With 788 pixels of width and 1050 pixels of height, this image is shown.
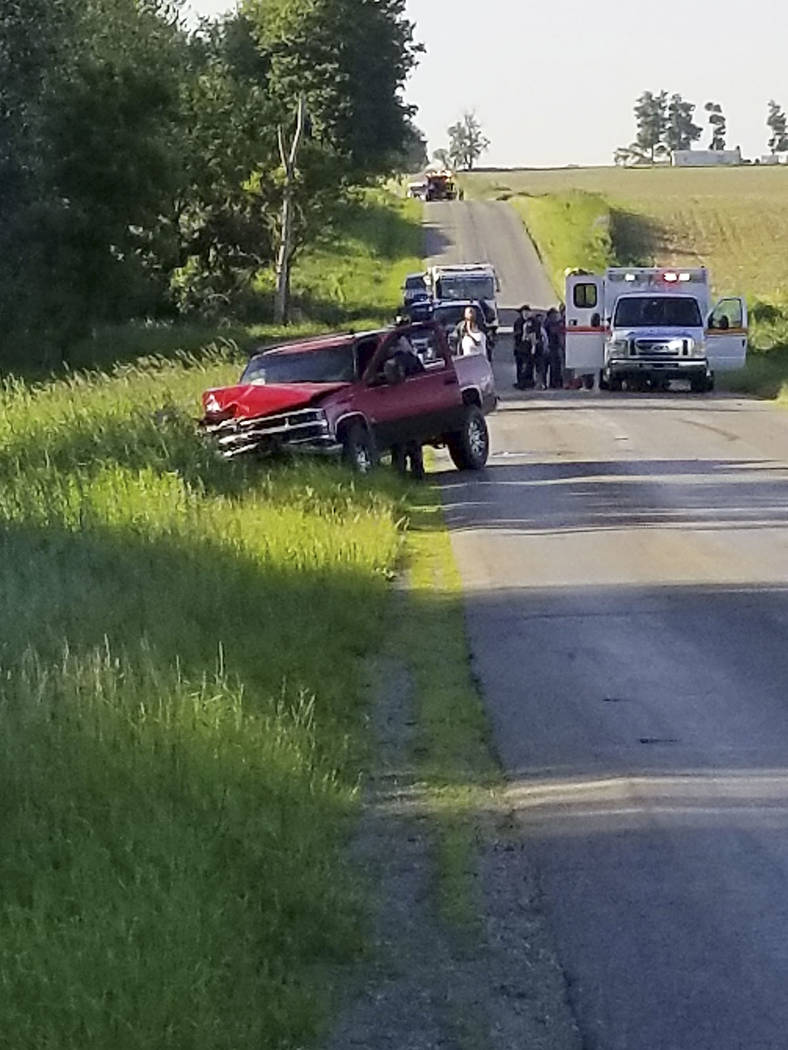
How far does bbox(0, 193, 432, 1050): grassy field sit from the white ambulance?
25387 mm

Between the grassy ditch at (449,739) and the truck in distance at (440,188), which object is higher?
the truck in distance at (440,188)

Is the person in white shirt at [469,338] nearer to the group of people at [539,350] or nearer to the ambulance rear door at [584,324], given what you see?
the ambulance rear door at [584,324]

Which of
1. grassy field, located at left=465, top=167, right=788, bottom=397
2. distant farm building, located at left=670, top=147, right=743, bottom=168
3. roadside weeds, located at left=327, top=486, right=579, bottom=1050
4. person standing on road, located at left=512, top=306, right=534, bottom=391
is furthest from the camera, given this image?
distant farm building, located at left=670, top=147, right=743, bottom=168

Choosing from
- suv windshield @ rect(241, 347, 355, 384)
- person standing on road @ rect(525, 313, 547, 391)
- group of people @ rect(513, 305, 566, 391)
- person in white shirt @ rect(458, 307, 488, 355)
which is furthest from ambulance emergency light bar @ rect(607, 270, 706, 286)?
suv windshield @ rect(241, 347, 355, 384)

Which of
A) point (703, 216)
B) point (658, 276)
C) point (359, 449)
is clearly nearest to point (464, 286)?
point (658, 276)

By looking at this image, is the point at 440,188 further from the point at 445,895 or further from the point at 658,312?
the point at 445,895

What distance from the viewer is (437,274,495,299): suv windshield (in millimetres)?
55656

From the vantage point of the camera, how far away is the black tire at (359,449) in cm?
2173

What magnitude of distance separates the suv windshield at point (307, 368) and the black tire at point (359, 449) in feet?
2.30

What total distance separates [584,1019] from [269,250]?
59515mm

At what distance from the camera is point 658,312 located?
137 ft

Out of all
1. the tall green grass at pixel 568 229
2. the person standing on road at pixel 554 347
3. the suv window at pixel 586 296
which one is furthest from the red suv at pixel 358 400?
the tall green grass at pixel 568 229

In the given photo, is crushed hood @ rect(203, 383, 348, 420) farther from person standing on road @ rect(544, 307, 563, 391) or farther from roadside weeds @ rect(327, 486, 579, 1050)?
person standing on road @ rect(544, 307, 563, 391)

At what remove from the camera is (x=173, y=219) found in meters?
57.6
